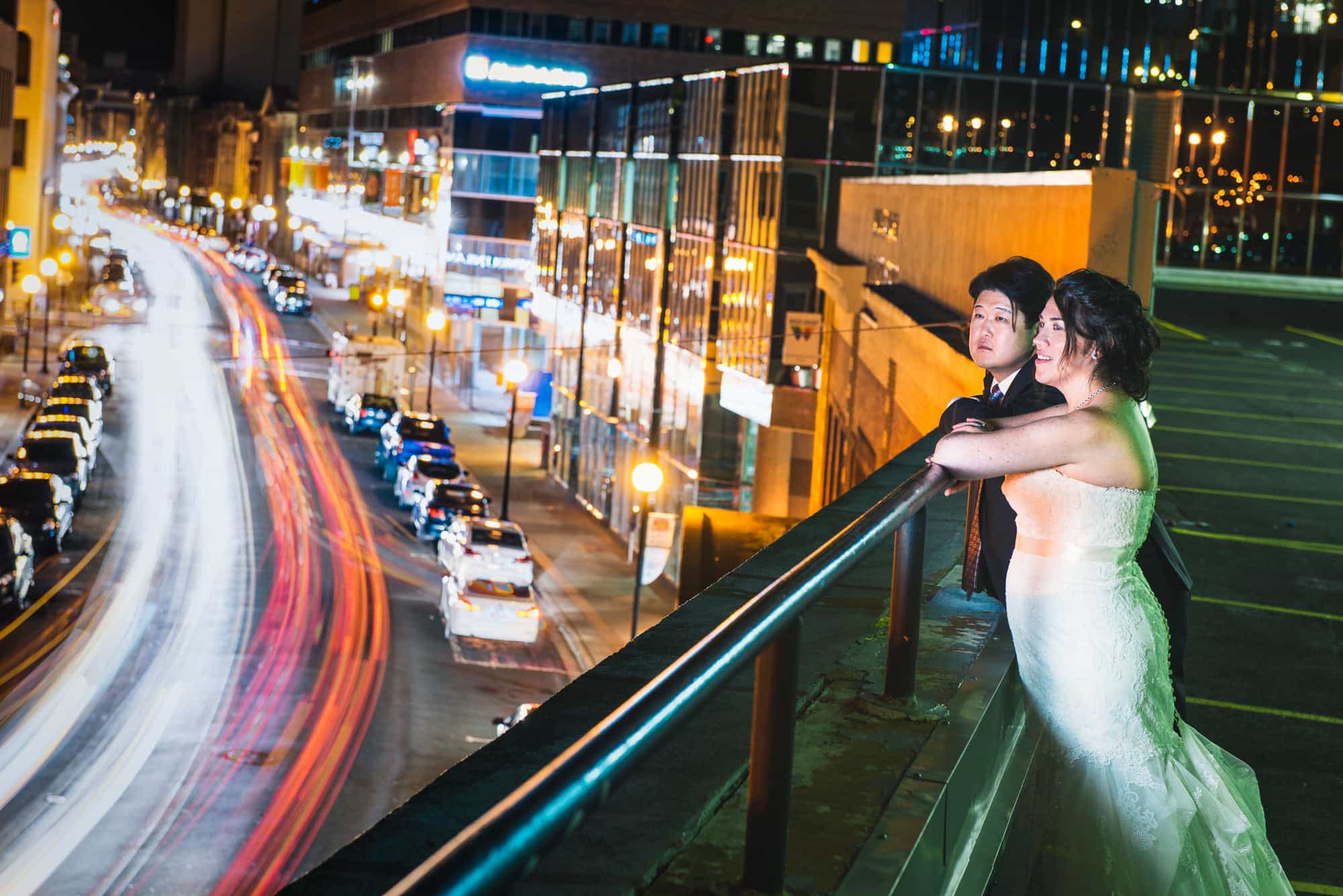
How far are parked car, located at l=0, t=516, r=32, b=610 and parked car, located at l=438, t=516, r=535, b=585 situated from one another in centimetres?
756

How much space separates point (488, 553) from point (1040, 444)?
89.6ft

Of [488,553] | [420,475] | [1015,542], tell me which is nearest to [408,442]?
[420,475]

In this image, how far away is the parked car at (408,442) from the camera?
152 ft

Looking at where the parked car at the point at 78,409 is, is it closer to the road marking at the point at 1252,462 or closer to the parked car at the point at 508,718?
the parked car at the point at 508,718

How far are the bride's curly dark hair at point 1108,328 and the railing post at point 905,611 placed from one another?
28.3 inches

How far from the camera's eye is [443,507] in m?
39.3

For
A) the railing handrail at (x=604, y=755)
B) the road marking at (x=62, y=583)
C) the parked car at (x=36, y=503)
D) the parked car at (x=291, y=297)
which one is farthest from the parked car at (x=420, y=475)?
the parked car at (x=291, y=297)

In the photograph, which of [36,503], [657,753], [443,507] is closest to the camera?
[657,753]

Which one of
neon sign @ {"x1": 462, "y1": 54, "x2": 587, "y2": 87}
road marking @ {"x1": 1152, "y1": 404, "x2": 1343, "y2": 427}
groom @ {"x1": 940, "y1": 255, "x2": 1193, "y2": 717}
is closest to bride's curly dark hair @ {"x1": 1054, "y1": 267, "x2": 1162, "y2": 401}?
groom @ {"x1": 940, "y1": 255, "x2": 1193, "y2": 717}

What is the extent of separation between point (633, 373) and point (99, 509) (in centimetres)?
1683

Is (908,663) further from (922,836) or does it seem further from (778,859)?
(778,859)

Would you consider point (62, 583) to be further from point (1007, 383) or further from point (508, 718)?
point (1007, 383)

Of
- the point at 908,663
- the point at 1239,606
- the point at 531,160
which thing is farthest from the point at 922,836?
the point at 531,160

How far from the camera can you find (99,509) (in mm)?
39000
